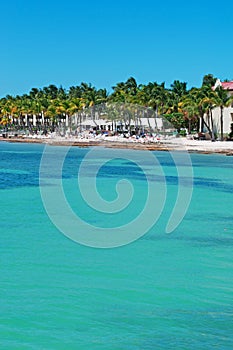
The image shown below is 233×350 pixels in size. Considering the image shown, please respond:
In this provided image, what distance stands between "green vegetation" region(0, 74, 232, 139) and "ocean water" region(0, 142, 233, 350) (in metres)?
61.5

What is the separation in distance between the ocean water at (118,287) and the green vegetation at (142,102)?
61476mm

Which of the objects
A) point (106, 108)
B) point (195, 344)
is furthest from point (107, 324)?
point (106, 108)

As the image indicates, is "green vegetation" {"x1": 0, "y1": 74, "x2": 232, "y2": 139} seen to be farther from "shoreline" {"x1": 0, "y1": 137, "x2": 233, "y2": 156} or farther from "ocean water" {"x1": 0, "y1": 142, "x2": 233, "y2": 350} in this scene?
"ocean water" {"x1": 0, "y1": 142, "x2": 233, "y2": 350}

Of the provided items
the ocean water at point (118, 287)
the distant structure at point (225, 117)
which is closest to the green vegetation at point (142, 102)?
the distant structure at point (225, 117)

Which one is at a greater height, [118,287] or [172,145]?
[172,145]

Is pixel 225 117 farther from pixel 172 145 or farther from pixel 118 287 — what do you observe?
pixel 118 287

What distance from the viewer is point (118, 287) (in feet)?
44.3

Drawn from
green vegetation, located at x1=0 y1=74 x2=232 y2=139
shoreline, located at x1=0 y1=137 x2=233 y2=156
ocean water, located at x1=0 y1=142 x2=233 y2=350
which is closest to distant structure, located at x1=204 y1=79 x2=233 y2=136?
green vegetation, located at x1=0 y1=74 x2=232 y2=139

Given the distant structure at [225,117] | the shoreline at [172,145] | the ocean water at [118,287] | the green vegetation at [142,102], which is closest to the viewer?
the ocean water at [118,287]

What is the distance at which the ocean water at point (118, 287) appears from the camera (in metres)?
10.7

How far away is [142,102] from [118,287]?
89.9 meters

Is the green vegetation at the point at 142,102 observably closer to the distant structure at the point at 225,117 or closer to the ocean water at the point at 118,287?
the distant structure at the point at 225,117

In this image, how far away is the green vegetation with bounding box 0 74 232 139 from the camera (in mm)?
83562

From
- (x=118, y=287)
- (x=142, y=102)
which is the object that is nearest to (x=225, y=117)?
(x=142, y=102)
